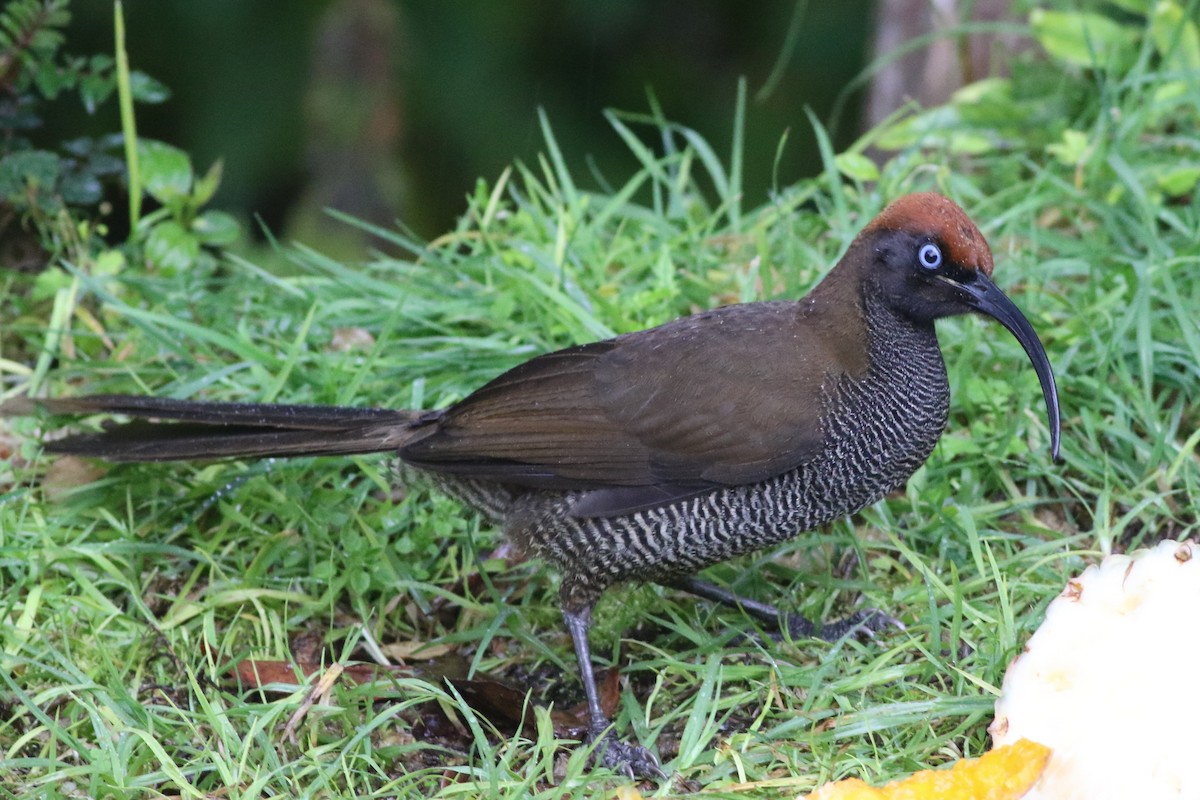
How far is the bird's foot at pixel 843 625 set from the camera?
9.96 ft

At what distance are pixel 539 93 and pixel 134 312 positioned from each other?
313cm

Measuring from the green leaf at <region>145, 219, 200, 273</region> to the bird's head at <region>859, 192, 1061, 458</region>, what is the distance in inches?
88.1

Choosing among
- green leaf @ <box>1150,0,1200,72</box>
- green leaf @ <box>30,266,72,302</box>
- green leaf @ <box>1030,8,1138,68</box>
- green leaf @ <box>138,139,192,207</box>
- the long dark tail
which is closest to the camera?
the long dark tail

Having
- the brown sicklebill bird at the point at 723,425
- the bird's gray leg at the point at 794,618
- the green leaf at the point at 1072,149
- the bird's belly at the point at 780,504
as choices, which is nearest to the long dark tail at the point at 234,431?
the brown sicklebill bird at the point at 723,425

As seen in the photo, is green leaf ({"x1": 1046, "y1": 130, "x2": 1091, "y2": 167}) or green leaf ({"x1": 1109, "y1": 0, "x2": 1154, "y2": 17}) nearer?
green leaf ({"x1": 1046, "y1": 130, "x2": 1091, "y2": 167})

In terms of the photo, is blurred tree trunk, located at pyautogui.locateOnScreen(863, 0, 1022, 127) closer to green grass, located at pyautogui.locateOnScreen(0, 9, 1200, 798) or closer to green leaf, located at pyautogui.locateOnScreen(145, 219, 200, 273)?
green grass, located at pyautogui.locateOnScreen(0, 9, 1200, 798)

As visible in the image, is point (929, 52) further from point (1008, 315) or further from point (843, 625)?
point (843, 625)

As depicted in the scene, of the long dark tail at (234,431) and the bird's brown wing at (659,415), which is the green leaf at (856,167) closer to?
the bird's brown wing at (659,415)

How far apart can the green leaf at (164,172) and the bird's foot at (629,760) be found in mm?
2352

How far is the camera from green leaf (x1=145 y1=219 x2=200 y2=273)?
4180mm

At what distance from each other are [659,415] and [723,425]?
152 mm

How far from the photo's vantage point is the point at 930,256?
9.68ft

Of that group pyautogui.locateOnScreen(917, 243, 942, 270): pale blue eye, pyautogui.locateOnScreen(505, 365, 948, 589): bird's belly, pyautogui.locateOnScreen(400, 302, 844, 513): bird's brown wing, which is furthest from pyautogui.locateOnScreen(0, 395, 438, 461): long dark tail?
pyautogui.locateOnScreen(917, 243, 942, 270): pale blue eye

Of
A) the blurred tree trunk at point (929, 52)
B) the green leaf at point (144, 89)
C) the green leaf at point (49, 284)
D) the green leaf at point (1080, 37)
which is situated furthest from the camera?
the blurred tree trunk at point (929, 52)
